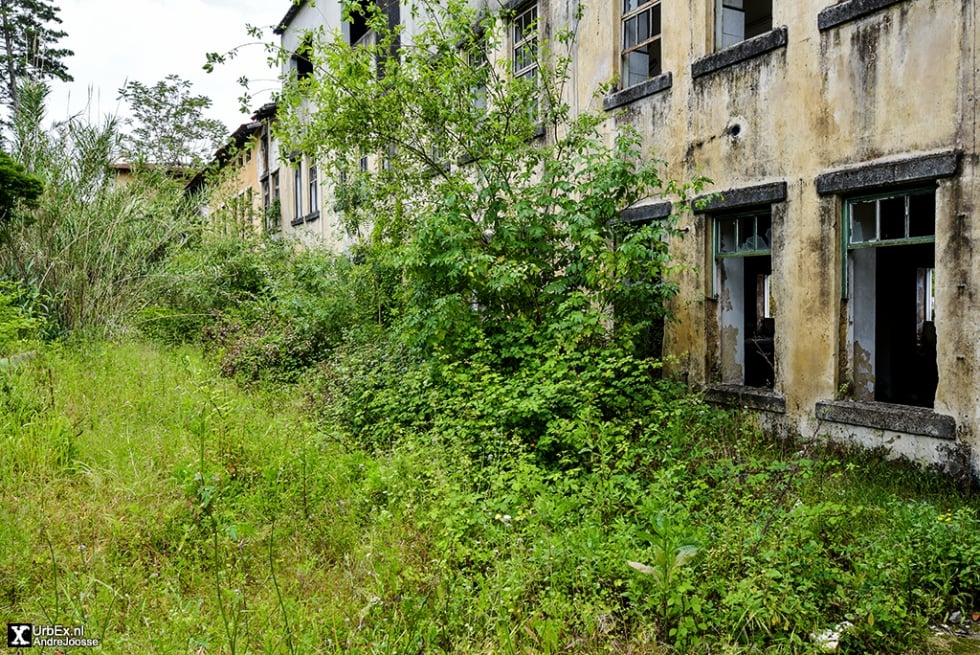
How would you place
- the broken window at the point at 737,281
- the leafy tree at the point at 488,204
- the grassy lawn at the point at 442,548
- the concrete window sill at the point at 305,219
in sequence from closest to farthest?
1. the grassy lawn at the point at 442,548
2. the leafy tree at the point at 488,204
3. the broken window at the point at 737,281
4. the concrete window sill at the point at 305,219

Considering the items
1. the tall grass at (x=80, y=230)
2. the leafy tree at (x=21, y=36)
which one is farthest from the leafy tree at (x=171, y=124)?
the tall grass at (x=80, y=230)

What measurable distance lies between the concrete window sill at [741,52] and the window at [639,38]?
1.20m

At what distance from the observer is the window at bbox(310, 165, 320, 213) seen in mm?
22159

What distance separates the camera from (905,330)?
9297mm

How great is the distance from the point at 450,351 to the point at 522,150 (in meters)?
3.03

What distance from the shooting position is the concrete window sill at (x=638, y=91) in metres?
9.76

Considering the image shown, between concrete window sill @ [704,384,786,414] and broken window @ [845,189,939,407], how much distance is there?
0.82m

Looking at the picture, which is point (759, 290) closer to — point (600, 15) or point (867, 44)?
point (600, 15)

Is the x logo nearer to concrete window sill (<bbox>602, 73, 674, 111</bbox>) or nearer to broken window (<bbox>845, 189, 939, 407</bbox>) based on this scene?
A: broken window (<bbox>845, 189, 939, 407</bbox>)

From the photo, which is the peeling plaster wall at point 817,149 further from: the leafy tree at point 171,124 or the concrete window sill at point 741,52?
the leafy tree at point 171,124

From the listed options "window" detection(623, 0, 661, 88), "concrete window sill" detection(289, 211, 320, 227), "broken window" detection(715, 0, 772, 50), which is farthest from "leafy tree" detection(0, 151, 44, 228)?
"concrete window sill" detection(289, 211, 320, 227)

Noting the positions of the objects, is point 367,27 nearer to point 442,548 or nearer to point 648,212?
point 648,212

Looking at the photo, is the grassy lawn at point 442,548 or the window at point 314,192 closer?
the grassy lawn at point 442,548

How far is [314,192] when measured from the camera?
22531mm
